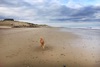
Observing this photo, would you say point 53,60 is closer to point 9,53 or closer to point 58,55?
point 58,55

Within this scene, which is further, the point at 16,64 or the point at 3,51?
the point at 3,51

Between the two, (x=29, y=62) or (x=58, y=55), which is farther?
(x=58, y=55)

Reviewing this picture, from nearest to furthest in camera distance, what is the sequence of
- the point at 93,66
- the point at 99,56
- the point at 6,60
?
1. the point at 93,66
2. the point at 6,60
3. the point at 99,56

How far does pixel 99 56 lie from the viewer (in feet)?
25.5

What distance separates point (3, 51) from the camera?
8672mm

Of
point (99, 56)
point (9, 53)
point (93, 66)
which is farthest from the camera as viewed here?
point (9, 53)

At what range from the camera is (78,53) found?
27.3 feet

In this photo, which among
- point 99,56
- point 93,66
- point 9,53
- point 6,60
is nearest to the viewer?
point 93,66

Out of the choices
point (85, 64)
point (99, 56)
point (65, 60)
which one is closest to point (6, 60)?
point (65, 60)

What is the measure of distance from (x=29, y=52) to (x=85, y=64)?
3.29 m

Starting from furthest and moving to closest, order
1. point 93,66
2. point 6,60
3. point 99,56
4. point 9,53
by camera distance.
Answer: point 9,53
point 99,56
point 6,60
point 93,66

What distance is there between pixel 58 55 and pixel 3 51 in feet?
10.6

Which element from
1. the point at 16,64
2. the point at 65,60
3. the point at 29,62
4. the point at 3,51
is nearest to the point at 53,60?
the point at 65,60

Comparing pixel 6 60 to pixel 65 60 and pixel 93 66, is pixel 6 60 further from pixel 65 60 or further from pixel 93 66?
pixel 93 66
